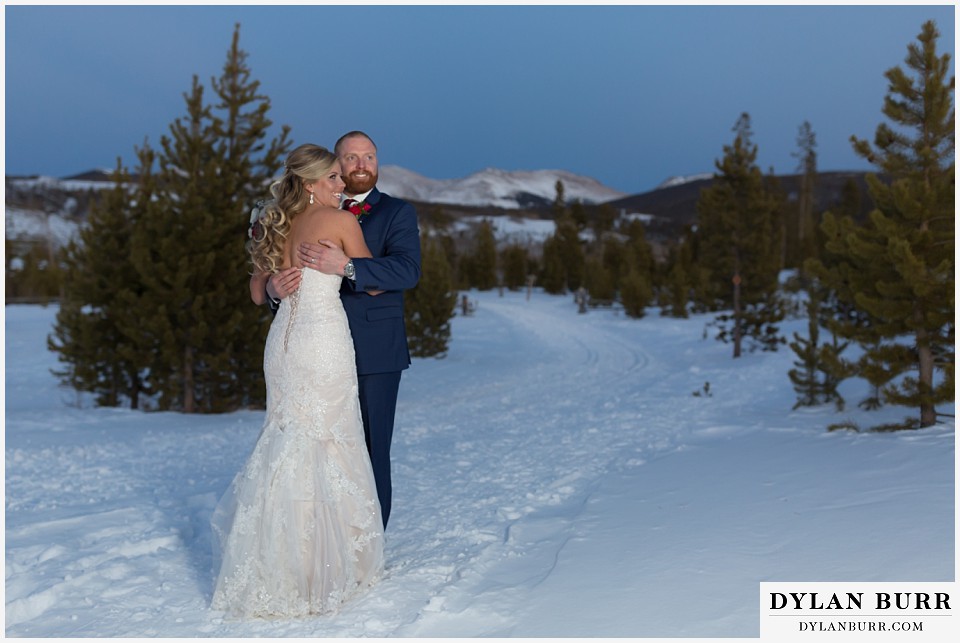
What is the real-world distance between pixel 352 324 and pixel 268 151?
32.9 feet

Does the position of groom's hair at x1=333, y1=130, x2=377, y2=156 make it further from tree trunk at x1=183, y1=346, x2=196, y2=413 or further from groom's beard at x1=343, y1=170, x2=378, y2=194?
tree trunk at x1=183, y1=346, x2=196, y2=413

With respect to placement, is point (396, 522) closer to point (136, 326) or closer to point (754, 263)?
point (136, 326)

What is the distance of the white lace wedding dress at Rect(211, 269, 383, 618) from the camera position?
359 cm

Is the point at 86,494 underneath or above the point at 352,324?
underneath

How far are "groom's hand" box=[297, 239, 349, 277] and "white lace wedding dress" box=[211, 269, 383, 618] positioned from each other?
71 mm

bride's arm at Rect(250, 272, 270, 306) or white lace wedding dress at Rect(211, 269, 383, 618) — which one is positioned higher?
bride's arm at Rect(250, 272, 270, 306)

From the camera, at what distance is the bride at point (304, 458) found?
3.60 meters

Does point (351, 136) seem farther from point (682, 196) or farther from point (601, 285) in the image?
point (682, 196)

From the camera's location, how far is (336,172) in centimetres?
385

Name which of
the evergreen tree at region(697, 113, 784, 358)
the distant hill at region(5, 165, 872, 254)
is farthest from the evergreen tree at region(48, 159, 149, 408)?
the distant hill at region(5, 165, 872, 254)

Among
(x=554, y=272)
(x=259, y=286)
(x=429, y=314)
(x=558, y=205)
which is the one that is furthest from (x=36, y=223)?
(x=259, y=286)

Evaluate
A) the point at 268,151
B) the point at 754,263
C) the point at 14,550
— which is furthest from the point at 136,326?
the point at 754,263

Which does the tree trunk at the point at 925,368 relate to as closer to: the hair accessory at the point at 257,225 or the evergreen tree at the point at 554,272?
the hair accessory at the point at 257,225

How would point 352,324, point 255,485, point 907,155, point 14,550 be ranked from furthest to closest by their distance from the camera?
1. point 907,155
2. point 14,550
3. point 352,324
4. point 255,485
